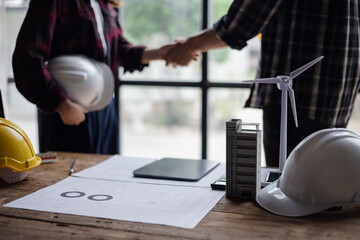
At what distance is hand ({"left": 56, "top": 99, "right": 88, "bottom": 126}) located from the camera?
190 cm

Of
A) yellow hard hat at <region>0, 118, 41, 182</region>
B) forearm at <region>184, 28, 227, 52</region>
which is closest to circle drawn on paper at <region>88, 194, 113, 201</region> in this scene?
yellow hard hat at <region>0, 118, 41, 182</region>

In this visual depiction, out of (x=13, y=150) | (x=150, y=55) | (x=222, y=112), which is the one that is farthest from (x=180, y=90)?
(x=13, y=150)

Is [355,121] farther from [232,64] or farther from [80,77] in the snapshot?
[80,77]

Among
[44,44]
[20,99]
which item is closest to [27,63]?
[44,44]

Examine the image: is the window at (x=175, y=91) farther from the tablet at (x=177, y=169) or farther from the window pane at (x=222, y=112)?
the tablet at (x=177, y=169)

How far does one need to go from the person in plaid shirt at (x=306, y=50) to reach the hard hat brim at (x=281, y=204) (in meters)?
0.68

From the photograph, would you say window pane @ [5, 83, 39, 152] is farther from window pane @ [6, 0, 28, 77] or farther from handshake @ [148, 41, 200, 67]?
handshake @ [148, 41, 200, 67]

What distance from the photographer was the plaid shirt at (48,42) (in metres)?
1.86

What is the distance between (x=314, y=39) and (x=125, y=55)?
102 centimetres

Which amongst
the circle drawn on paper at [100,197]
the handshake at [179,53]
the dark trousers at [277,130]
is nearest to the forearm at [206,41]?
the handshake at [179,53]

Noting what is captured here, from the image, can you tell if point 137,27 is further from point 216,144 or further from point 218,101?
point 216,144

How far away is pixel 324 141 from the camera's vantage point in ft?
3.55

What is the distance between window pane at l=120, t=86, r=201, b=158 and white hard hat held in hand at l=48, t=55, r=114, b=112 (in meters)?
0.95

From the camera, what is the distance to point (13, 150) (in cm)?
134
